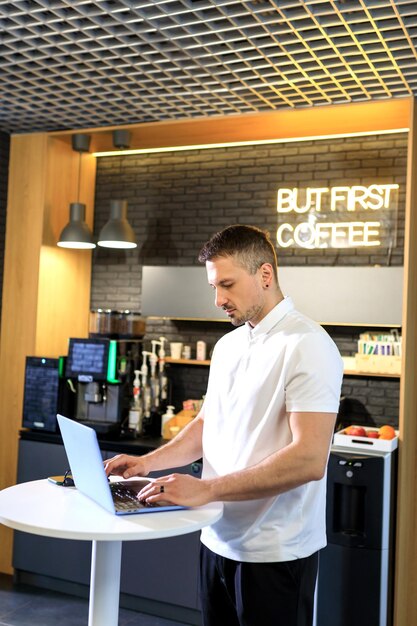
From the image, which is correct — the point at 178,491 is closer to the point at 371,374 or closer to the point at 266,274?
the point at 266,274

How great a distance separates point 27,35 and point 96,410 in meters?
2.34

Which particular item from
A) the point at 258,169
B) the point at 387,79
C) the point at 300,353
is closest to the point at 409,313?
the point at 387,79

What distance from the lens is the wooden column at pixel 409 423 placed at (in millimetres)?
4043

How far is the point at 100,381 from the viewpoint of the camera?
485 centimetres

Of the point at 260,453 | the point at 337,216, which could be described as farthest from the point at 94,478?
the point at 337,216

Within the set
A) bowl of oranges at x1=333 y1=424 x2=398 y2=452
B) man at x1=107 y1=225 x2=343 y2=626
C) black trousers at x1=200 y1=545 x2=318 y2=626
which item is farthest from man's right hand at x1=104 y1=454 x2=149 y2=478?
bowl of oranges at x1=333 y1=424 x2=398 y2=452

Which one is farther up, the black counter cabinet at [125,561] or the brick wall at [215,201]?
the brick wall at [215,201]

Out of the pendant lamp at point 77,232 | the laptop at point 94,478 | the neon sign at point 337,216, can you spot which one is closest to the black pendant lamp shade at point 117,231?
the pendant lamp at point 77,232

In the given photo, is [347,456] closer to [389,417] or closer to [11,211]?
[389,417]

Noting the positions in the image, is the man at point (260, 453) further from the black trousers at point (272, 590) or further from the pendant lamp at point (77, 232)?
the pendant lamp at point (77, 232)

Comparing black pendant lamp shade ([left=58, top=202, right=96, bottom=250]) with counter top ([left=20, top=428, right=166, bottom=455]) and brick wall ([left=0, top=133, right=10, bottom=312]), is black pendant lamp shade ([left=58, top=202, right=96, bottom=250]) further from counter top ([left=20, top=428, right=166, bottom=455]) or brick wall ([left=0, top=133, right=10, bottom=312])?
counter top ([left=20, top=428, right=166, bottom=455])

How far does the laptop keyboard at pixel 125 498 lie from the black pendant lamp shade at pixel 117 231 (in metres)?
2.96

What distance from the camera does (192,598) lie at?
14.0 feet

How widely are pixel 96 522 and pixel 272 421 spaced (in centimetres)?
58
